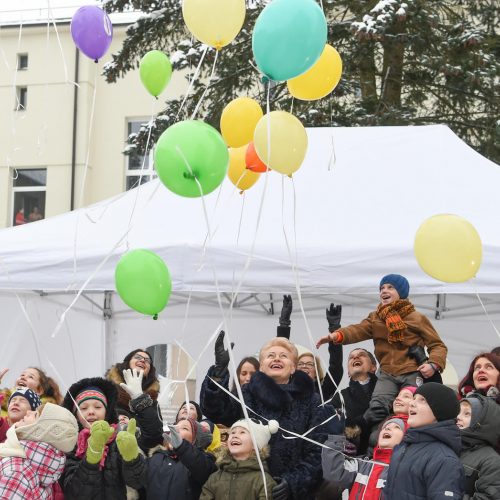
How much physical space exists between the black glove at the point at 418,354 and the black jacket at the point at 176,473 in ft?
4.45

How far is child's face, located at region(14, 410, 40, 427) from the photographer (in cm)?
412

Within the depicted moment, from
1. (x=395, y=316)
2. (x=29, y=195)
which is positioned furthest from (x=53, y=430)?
(x=29, y=195)

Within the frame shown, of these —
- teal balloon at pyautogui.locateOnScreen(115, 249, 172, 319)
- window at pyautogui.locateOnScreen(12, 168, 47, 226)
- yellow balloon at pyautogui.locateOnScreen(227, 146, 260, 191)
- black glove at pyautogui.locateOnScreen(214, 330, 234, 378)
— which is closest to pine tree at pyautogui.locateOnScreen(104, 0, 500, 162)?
yellow balloon at pyautogui.locateOnScreen(227, 146, 260, 191)

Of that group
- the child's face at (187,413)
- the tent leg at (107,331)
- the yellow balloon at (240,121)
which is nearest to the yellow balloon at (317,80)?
the yellow balloon at (240,121)

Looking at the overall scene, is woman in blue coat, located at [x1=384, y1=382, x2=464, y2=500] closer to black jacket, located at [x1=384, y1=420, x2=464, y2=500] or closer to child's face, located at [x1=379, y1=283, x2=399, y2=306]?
black jacket, located at [x1=384, y1=420, x2=464, y2=500]

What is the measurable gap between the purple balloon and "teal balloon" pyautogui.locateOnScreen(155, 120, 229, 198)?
1585 millimetres

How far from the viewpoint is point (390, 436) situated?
409 centimetres

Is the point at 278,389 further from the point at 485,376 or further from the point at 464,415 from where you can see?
the point at 485,376

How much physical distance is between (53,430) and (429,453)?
172 cm

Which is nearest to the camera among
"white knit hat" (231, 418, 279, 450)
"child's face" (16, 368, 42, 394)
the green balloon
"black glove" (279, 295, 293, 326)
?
"white knit hat" (231, 418, 279, 450)

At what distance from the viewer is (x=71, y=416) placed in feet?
13.6

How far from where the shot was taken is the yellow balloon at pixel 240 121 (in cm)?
513

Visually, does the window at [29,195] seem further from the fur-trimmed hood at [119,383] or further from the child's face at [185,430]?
the child's face at [185,430]

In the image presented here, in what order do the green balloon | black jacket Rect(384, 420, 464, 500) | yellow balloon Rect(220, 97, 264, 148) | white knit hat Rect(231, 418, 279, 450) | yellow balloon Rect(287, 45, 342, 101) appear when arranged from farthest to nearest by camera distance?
the green balloon
yellow balloon Rect(220, 97, 264, 148)
yellow balloon Rect(287, 45, 342, 101)
white knit hat Rect(231, 418, 279, 450)
black jacket Rect(384, 420, 464, 500)
